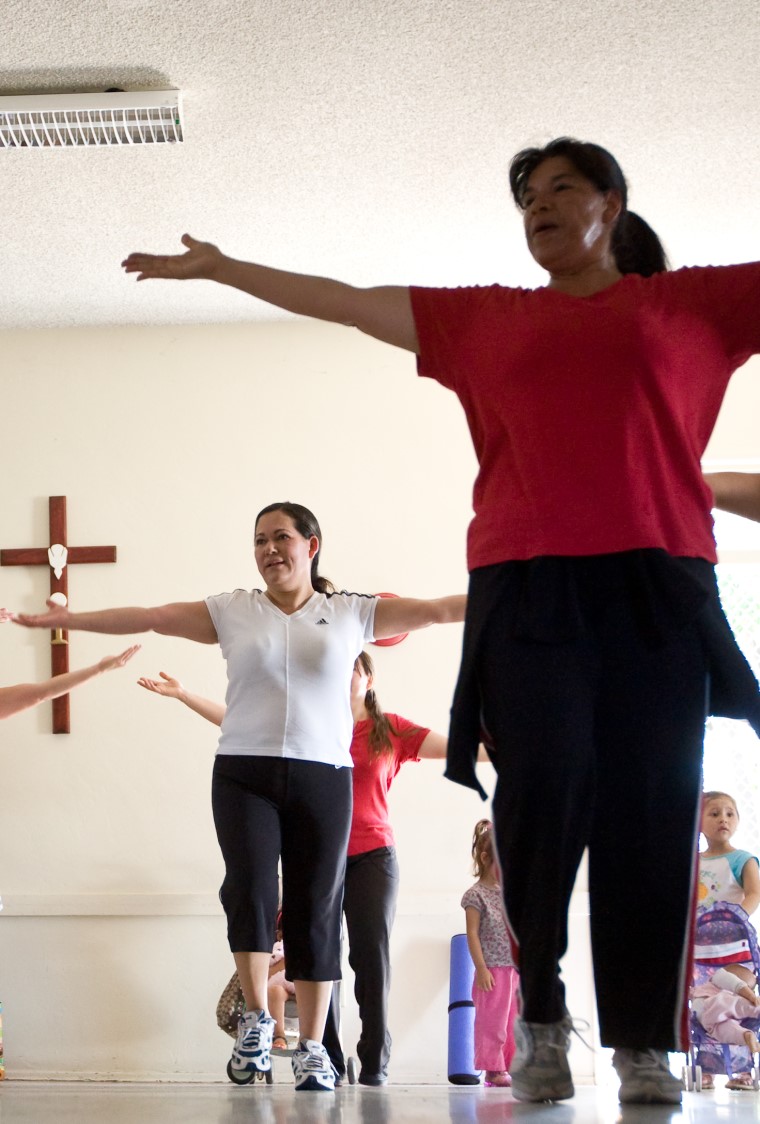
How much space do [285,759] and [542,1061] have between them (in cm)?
147

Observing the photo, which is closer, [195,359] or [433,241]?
[433,241]

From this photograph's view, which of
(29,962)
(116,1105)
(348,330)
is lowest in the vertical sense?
(29,962)

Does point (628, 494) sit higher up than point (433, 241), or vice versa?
point (433, 241)

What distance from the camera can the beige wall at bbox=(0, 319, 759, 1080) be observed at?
207 inches

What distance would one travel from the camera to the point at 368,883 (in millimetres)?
4207

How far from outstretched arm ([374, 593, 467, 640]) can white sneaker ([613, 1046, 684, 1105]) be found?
1.46 metres

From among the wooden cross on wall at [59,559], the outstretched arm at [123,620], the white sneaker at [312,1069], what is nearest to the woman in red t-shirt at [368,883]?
the outstretched arm at [123,620]

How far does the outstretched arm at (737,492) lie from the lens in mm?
1951

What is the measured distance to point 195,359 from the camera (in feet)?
19.0

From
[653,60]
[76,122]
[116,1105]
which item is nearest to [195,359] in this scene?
[76,122]

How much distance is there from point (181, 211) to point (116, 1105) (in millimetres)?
3614

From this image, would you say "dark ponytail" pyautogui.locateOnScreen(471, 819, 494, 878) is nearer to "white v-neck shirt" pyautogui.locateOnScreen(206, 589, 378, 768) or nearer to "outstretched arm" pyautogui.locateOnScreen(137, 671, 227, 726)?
→ "outstretched arm" pyautogui.locateOnScreen(137, 671, 227, 726)

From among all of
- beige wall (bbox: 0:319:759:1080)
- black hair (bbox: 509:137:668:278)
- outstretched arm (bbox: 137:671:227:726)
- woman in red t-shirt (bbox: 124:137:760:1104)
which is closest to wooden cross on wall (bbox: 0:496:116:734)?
beige wall (bbox: 0:319:759:1080)

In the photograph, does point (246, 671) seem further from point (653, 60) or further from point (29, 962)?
point (29, 962)
